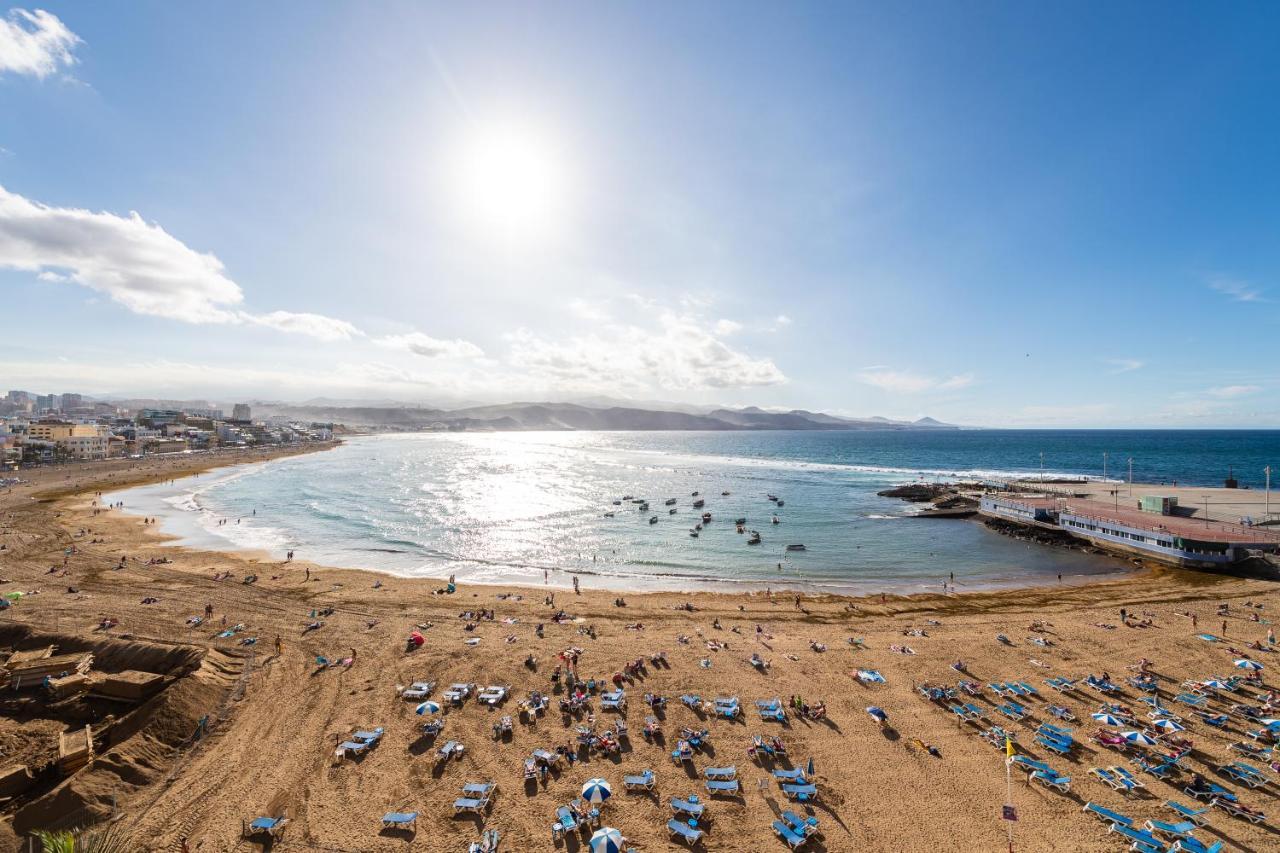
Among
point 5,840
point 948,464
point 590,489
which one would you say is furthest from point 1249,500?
point 5,840

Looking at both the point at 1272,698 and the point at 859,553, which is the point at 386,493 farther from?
the point at 1272,698

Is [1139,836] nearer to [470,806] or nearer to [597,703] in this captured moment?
[597,703]

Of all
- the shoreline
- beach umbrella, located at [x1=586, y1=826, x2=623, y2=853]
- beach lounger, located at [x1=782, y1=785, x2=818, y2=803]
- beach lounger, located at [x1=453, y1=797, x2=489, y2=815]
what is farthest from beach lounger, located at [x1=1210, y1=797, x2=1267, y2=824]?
the shoreline

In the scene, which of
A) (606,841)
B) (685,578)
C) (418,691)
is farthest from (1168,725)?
(685,578)

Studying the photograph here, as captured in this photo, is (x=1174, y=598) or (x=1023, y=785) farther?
(x=1174, y=598)

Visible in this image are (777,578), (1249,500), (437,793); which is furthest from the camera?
(1249,500)

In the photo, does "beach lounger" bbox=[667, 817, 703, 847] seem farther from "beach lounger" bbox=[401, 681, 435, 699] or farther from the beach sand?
"beach lounger" bbox=[401, 681, 435, 699]
